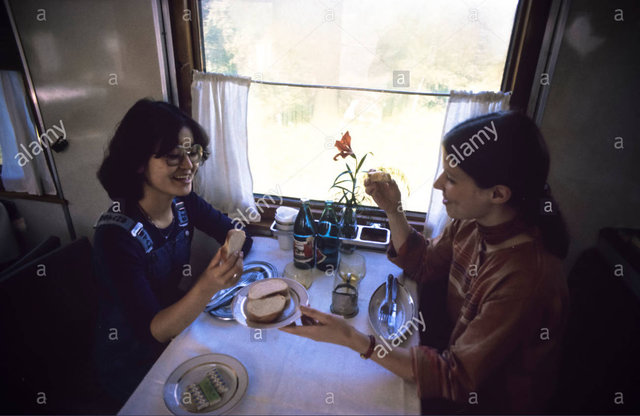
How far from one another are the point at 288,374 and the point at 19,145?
2.26m

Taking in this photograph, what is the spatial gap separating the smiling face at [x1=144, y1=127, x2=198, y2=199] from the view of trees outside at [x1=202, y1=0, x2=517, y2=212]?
26.2 inches

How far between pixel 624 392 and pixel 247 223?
1.69 m

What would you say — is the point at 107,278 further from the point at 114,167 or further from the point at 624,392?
the point at 624,392

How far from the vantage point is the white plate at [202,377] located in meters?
0.83

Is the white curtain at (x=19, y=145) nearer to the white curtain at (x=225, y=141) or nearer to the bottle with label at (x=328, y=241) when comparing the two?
the white curtain at (x=225, y=141)

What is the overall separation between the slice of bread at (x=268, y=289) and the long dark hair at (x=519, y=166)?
2.21ft

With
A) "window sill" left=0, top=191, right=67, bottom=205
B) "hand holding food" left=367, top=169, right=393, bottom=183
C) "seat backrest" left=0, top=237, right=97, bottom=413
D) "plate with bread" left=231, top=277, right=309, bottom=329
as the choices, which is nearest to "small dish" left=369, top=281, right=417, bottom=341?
"plate with bread" left=231, top=277, right=309, bottom=329

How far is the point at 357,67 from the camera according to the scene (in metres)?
1.66

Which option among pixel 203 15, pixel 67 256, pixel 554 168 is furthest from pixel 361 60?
pixel 67 256

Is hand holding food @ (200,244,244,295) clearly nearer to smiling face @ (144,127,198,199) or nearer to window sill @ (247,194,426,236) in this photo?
smiling face @ (144,127,198,199)

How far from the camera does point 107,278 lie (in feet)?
3.66

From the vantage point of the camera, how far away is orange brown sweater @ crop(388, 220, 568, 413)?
0.89 m

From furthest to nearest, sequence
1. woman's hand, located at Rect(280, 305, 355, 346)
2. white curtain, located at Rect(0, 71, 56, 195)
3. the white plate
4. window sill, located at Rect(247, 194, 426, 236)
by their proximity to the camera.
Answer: white curtain, located at Rect(0, 71, 56, 195) < window sill, located at Rect(247, 194, 426, 236) < woman's hand, located at Rect(280, 305, 355, 346) < the white plate

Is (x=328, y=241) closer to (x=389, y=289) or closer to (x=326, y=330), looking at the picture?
(x=389, y=289)
